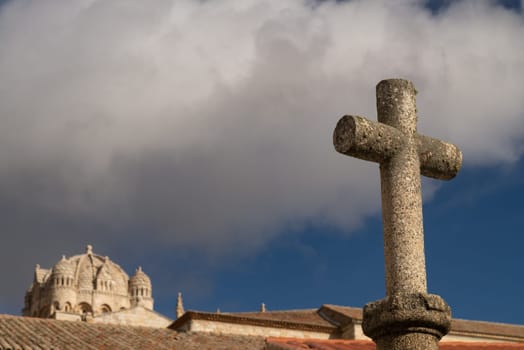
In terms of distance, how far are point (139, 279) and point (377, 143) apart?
68.5 metres

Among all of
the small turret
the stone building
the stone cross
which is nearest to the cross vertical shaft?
the stone cross

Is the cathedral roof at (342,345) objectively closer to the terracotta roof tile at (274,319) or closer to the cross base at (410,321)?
the cross base at (410,321)

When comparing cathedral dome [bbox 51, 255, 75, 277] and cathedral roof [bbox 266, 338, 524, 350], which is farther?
cathedral dome [bbox 51, 255, 75, 277]

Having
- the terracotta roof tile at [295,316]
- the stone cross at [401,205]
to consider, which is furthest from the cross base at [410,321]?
the terracotta roof tile at [295,316]

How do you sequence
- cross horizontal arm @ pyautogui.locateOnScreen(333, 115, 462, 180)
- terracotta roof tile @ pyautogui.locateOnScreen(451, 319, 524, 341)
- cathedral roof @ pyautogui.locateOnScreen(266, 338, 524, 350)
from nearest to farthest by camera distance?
cross horizontal arm @ pyautogui.locateOnScreen(333, 115, 462, 180) → cathedral roof @ pyautogui.locateOnScreen(266, 338, 524, 350) → terracotta roof tile @ pyautogui.locateOnScreen(451, 319, 524, 341)

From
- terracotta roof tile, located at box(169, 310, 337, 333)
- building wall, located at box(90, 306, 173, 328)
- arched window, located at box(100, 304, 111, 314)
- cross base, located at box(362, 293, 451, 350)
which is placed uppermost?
arched window, located at box(100, 304, 111, 314)

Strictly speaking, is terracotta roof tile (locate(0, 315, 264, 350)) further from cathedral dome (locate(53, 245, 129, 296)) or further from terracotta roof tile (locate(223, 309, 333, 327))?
cathedral dome (locate(53, 245, 129, 296))

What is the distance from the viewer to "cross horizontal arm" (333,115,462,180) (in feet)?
17.7

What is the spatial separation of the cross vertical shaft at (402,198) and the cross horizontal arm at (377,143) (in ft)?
0.27

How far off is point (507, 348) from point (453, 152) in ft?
24.7

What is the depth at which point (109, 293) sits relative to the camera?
70250 mm

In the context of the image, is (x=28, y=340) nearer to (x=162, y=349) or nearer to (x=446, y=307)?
(x=162, y=349)

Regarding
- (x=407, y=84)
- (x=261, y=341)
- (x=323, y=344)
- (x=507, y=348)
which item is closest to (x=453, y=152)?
(x=407, y=84)

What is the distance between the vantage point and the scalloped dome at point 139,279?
72194 mm
